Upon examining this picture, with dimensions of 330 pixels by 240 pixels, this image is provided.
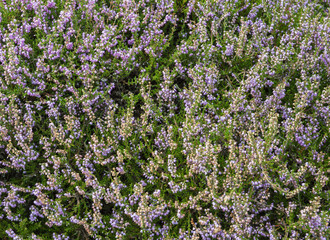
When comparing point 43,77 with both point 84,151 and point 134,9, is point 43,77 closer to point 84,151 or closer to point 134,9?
point 84,151

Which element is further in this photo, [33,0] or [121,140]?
[33,0]

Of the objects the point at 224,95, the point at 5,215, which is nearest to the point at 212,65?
the point at 224,95

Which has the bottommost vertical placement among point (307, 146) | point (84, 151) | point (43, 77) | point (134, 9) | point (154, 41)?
point (84, 151)

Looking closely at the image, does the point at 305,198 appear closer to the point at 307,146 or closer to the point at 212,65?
the point at 307,146

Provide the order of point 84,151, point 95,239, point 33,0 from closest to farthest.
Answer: point 95,239, point 84,151, point 33,0

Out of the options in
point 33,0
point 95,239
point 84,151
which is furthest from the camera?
point 33,0

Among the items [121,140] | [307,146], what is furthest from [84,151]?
[307,146]

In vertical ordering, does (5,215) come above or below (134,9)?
below
